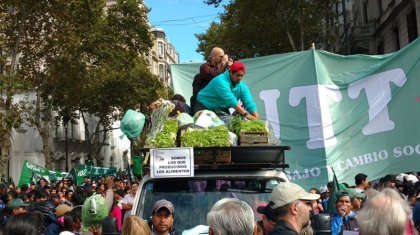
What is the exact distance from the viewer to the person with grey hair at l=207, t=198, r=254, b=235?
343cm

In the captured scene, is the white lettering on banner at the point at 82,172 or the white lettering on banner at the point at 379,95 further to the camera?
the white lettering on banner at the point at 82,172

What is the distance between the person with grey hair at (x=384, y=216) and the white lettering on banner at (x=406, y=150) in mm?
4280

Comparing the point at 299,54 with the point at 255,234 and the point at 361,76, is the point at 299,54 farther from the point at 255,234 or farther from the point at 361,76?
the point at 255,234

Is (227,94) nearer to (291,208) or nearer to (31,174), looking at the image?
(291,208)

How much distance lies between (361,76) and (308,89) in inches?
26.4

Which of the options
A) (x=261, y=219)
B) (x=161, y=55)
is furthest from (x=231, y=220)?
(x=161, y=55)

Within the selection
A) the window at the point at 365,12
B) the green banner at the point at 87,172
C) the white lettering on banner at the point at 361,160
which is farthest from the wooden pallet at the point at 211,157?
the window at the point at 365,12

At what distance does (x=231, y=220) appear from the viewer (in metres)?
3.44

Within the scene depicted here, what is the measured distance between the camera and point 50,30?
27.0 metres

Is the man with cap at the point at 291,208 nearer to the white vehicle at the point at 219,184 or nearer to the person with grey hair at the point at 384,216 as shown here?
the person with grey hair at the point at 384,216

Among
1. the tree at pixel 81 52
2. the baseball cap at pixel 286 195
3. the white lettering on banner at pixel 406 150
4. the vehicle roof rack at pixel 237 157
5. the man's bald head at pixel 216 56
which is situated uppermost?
the tree at pixel 81 52

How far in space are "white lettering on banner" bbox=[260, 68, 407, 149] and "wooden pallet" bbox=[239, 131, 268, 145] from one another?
6.75 feet

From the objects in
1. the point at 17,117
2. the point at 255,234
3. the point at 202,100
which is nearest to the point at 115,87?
the point at 17,117

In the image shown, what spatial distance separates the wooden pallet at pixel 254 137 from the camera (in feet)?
18.5
